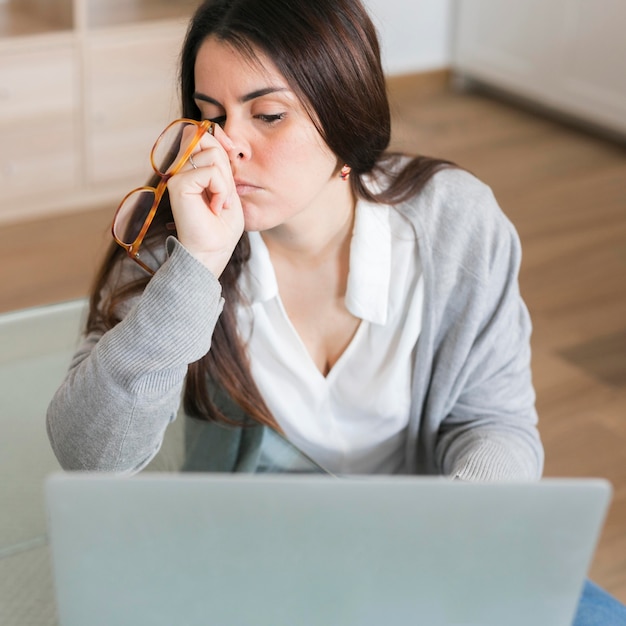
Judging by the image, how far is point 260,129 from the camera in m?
1.16

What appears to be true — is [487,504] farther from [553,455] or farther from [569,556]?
[553,455]

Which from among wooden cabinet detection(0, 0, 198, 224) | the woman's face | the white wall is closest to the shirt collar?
the woman's face

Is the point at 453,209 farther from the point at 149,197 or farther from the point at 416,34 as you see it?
the point at 416,34

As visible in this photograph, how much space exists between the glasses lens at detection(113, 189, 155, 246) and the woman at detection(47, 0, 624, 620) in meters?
0.02

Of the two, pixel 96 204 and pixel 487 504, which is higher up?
pixel 487 504

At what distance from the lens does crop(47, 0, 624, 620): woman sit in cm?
112

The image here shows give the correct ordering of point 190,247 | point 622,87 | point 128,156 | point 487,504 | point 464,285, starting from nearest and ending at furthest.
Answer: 1. point 487,504
2. point 190,247
3. point 464,285
4. point 128,156
5. point 622,87

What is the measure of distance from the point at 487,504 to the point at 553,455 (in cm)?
175

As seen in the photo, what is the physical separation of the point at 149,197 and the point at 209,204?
15 cm

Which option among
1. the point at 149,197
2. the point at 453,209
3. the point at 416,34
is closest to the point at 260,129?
the point at 149,197

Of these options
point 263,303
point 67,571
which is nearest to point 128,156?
point 263,303

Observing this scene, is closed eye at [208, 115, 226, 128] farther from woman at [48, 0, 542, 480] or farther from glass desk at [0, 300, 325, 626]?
glass desk at [0, 300, 325, 626]

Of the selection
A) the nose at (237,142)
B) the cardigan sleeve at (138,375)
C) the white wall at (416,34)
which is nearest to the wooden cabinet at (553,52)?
the white wall at (416,34)

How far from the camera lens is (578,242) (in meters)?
3.27
